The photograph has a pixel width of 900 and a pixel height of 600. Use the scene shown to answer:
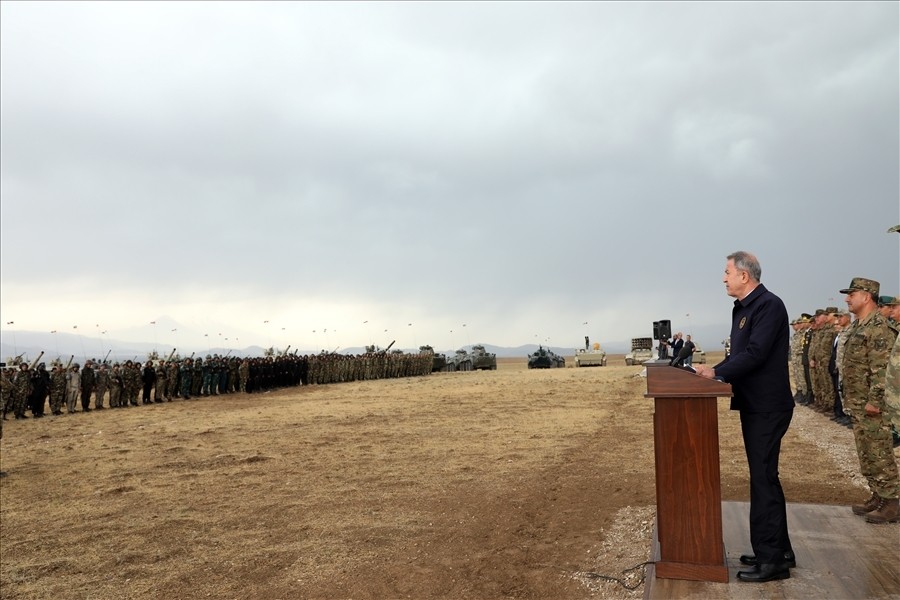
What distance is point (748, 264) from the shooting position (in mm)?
3408

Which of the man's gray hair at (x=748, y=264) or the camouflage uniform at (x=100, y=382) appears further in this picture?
the camouflage uniform at (x=100, y=382)

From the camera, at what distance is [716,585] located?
10.5 ft

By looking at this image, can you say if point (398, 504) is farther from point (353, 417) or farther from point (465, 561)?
point (353, 417)

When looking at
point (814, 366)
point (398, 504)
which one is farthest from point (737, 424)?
point (398, 504)

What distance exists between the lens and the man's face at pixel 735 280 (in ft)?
11.2

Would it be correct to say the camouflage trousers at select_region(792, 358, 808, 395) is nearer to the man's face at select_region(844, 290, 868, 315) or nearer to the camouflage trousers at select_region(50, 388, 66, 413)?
the man's face at select_region(844, 290, 868, 315)

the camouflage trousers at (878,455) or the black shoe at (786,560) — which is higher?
the camouflage trousers at (878,455)

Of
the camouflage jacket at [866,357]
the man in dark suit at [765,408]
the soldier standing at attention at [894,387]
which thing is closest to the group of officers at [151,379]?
the man in dark suit at [765,408]

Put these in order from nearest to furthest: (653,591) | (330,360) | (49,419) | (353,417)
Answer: (653,591)
(353,417)
(49,419)
(330,360)

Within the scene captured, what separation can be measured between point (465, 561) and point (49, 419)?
1567cm

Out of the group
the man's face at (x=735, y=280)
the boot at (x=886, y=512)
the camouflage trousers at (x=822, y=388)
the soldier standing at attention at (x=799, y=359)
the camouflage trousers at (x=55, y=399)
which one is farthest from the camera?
the camouflage trousers at (x=55, y=399)

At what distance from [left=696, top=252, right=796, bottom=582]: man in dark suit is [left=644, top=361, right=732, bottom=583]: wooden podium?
16 cm

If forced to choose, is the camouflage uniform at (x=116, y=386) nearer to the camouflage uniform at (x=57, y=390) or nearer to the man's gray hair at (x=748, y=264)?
the camouflage uniform at (x=57, y=390)

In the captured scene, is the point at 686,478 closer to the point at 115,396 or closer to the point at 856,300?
the point at 856,300
